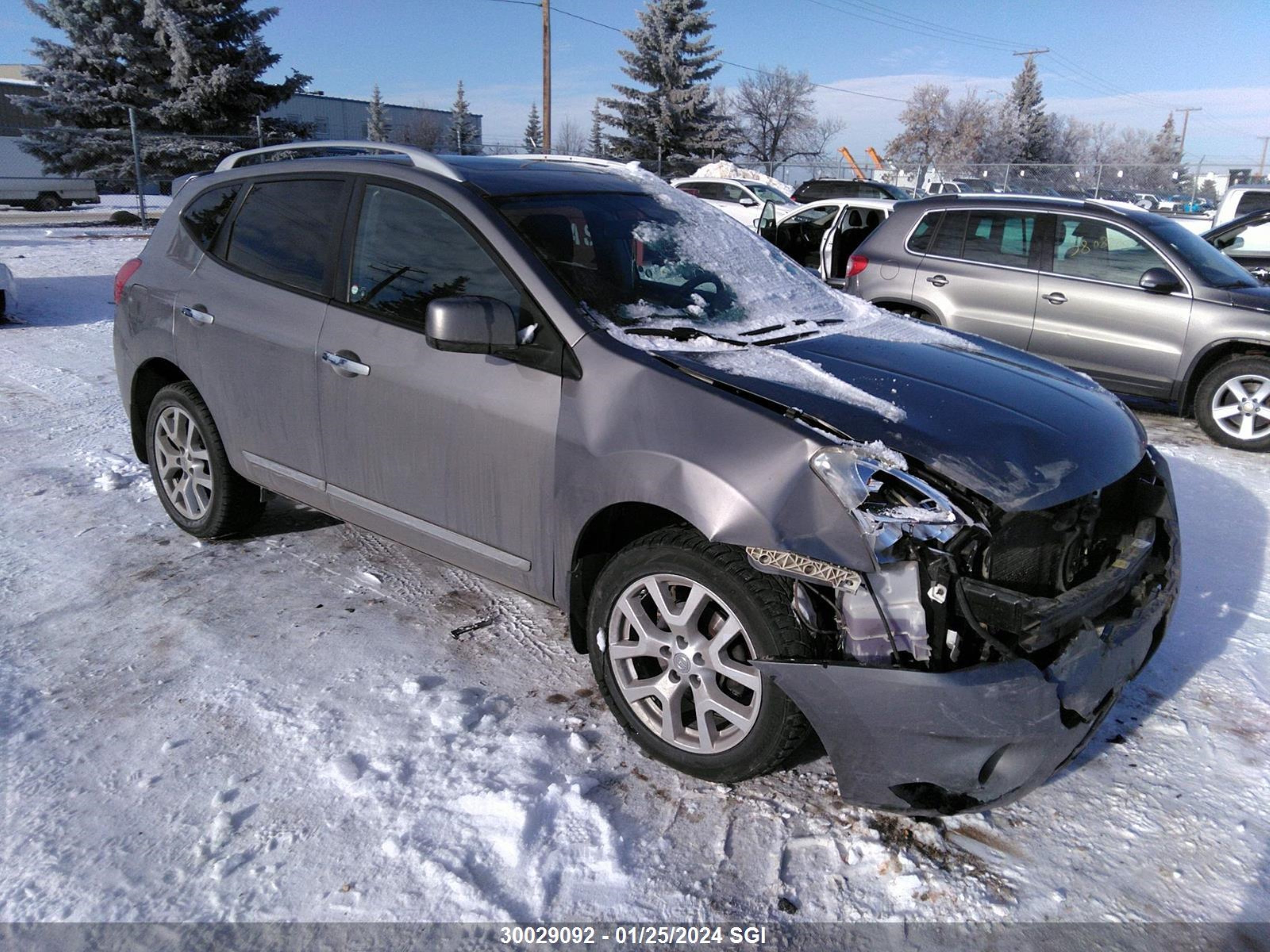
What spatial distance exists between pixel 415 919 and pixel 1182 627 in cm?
330

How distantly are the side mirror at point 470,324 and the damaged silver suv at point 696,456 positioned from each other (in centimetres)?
1

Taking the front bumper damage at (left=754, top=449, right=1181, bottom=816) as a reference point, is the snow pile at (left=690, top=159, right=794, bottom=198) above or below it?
above

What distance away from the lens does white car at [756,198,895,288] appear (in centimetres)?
1094

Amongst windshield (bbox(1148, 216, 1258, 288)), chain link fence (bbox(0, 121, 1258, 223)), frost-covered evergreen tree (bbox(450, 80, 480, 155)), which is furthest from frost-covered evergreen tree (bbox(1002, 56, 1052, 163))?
windshield (bbox(1148, 216, 1258, 288))

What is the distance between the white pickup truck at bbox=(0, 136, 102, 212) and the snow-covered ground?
2970 cm

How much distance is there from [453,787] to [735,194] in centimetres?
2024

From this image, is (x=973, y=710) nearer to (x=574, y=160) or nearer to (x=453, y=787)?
(x=453, y=787)

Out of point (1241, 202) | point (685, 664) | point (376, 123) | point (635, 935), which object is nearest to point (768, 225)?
point (1241, 202)

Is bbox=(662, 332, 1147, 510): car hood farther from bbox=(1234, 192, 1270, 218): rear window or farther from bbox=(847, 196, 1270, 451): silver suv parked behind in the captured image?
bbox=(1234, 192, 1270, 218): rear window

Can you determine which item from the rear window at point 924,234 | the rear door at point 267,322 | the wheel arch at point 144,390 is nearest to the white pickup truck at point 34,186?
the wheel arch at point 144,390

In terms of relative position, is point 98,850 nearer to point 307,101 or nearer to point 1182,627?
point 1182,627

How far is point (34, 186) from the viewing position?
93.9ft

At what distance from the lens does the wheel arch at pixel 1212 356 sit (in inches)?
263

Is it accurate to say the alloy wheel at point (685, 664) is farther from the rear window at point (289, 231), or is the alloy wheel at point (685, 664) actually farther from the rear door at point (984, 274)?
the rear door at point (984, 274)
